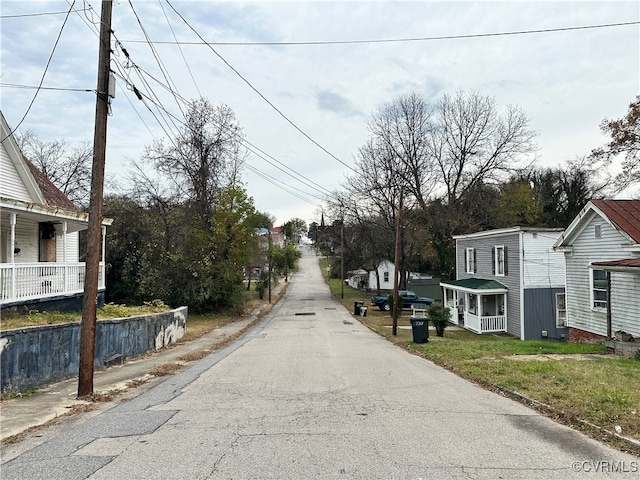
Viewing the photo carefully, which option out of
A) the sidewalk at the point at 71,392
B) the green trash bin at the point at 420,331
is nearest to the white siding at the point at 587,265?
the green trash bin at the point at 420,331

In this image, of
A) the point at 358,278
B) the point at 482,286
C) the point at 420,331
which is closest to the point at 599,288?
the point at 420,331

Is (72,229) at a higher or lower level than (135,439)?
higher

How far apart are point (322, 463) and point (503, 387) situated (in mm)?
5204

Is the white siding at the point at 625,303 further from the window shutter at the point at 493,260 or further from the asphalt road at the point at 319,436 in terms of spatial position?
the window shutter at the point at 493,260

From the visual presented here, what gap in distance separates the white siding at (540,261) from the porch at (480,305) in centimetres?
201

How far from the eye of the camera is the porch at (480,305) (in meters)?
27.1

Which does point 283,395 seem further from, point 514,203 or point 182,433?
point 514,203

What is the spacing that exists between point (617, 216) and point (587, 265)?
2.47 m

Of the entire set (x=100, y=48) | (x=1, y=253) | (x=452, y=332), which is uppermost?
(x=100, y=48)

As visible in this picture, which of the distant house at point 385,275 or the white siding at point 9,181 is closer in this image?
the white siding at point 9,181

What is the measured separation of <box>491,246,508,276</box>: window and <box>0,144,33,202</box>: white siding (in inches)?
907

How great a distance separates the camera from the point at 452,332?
27266mm

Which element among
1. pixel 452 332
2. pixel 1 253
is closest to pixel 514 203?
pixel 452 332

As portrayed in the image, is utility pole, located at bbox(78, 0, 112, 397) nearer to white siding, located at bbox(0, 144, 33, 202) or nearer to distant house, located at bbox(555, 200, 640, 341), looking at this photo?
white siding, located at bbox(0, 144, 33, 202)
